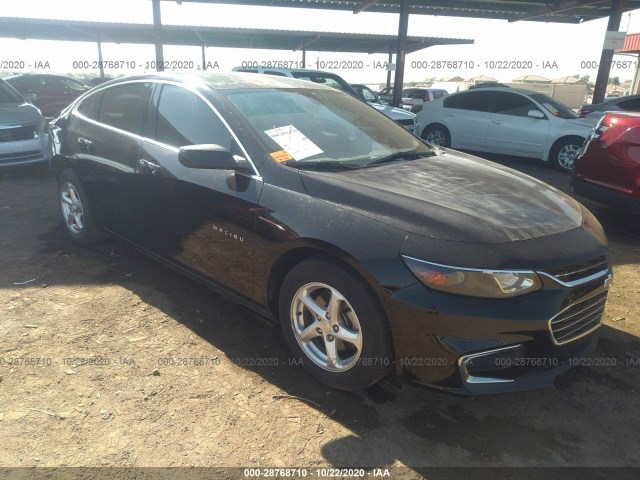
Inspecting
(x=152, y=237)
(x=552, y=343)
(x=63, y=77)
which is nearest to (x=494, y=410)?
(x=552, y=343)

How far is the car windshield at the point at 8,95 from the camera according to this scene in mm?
8195

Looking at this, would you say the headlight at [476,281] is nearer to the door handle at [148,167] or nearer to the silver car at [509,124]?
the door handle at [148,167]

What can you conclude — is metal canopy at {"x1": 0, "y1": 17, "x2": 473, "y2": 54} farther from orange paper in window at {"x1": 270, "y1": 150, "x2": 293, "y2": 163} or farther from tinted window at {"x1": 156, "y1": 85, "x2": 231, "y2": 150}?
orange paper in window at {"x1": 270, "y1": 150, "x2": 293, "y2": 163}

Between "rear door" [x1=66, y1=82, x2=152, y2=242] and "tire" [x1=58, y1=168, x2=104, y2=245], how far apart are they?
156 mm

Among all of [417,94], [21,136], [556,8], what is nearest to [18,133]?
[21,136]

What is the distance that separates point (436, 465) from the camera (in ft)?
6.89

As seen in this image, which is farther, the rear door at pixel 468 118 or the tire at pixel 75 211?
the rear door at pixel 468 118

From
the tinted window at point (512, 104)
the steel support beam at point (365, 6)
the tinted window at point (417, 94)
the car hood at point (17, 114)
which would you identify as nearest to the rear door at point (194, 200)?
the car hood at point (17, 114)

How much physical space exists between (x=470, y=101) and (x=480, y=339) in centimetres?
904

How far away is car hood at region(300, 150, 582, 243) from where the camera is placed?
218cm

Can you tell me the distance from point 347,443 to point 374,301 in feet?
2.20

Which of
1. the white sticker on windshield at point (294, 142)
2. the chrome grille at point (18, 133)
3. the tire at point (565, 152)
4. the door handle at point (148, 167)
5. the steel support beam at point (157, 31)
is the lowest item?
the tire at point (565, 152)

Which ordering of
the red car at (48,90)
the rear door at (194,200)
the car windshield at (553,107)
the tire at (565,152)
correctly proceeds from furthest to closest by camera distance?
1. the red car at (48,90)
2. the car windshield at (553,107)
3. the tire at (565,152)
4. the rear door at (194,200)

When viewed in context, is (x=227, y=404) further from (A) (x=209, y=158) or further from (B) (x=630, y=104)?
(B) (x=630, y=104)
